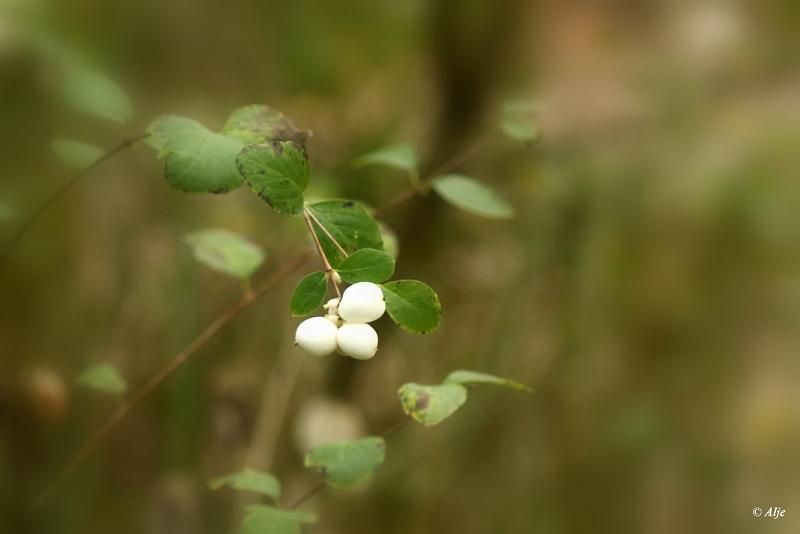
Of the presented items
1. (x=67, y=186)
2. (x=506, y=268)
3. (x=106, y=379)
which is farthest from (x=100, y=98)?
(x=506, y=268)

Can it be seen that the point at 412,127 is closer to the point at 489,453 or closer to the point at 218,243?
the point at 489,453

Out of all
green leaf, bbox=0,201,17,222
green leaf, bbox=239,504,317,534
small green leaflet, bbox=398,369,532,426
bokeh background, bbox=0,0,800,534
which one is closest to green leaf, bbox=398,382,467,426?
small green leaflet, bbox=398,369,532,426

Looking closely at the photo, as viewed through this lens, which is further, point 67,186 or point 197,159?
point 67,186

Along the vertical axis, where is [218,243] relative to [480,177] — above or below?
below

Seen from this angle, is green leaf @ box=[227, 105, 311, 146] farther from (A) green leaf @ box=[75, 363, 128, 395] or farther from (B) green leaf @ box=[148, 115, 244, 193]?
(A) green leaf @ box=[75, 363, 128, 395]

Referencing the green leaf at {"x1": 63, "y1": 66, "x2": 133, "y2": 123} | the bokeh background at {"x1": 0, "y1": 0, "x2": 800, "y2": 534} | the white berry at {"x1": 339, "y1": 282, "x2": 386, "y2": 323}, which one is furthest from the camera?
the bokeh background at {"x1": 0, "y1": 0, "x2": 800, "y2": 534}

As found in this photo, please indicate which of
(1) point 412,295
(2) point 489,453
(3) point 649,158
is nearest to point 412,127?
(3) point 649,158

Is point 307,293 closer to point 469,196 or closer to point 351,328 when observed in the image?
point 351,328
